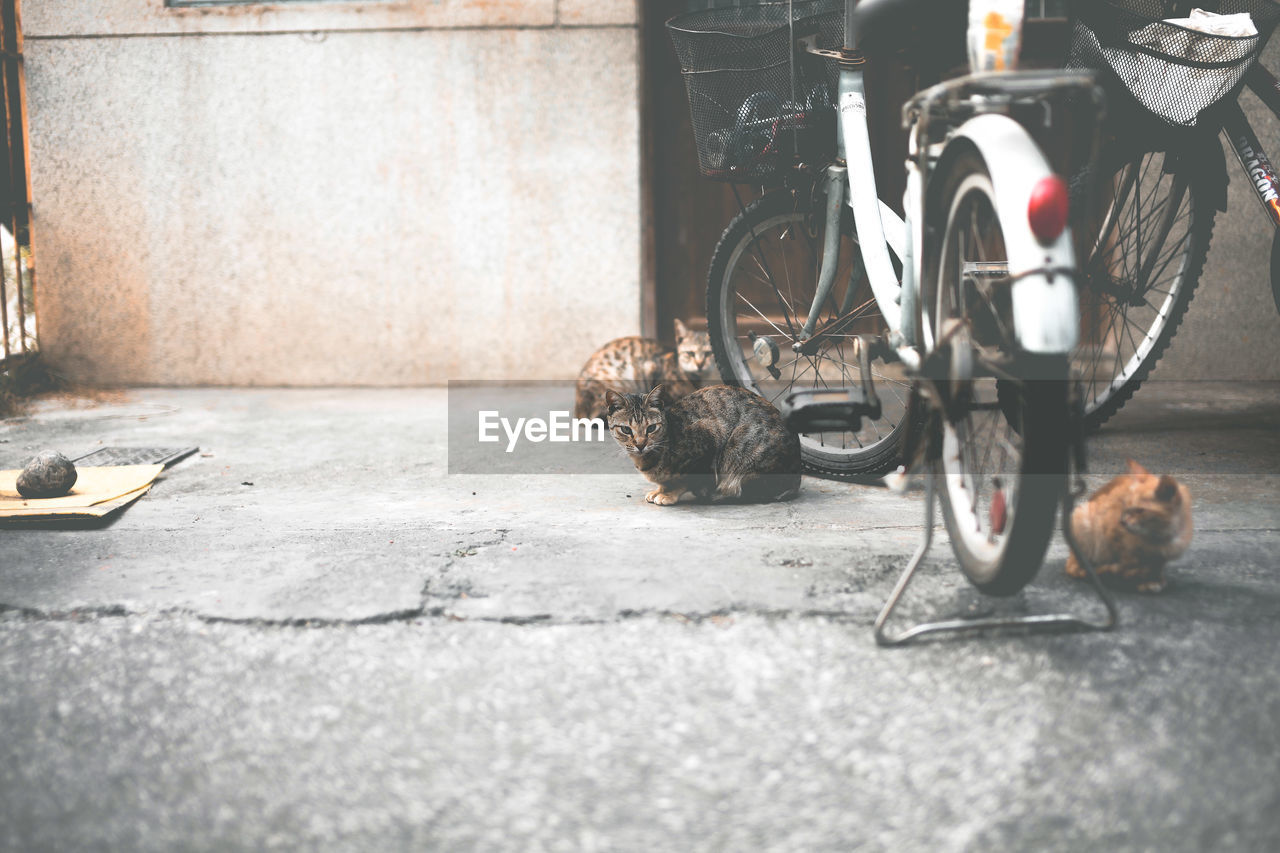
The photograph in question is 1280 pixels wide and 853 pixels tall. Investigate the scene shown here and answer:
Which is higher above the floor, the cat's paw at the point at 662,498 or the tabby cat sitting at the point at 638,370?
the tabby cat sitting at the point at 638,370

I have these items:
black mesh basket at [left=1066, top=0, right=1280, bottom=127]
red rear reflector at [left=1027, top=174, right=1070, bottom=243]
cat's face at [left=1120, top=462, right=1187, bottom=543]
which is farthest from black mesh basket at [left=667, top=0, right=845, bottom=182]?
cat's face at [left=1120, top=462, right=1187, bottom=543]

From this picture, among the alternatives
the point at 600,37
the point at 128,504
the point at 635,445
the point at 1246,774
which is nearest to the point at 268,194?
the point at 600,37

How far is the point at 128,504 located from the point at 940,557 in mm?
2109

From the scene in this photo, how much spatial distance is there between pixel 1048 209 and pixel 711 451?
1.33 meters

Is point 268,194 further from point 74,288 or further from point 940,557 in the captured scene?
point 940,557

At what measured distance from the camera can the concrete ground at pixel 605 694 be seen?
1236 mm

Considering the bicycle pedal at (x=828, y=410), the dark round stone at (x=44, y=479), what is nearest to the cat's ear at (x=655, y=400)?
the bicycle pedal at (x=828, y=410)

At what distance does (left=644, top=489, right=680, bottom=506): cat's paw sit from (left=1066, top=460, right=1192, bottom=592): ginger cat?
1.12 m

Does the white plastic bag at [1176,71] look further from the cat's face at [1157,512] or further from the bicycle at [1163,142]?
the cat's face at [1157,512]

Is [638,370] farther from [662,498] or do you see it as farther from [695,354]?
[662,498]

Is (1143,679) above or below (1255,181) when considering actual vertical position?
below

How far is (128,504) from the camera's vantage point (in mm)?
2768

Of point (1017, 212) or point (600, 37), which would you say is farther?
point (600, 37)

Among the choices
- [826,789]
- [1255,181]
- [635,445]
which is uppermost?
[1255,181]
